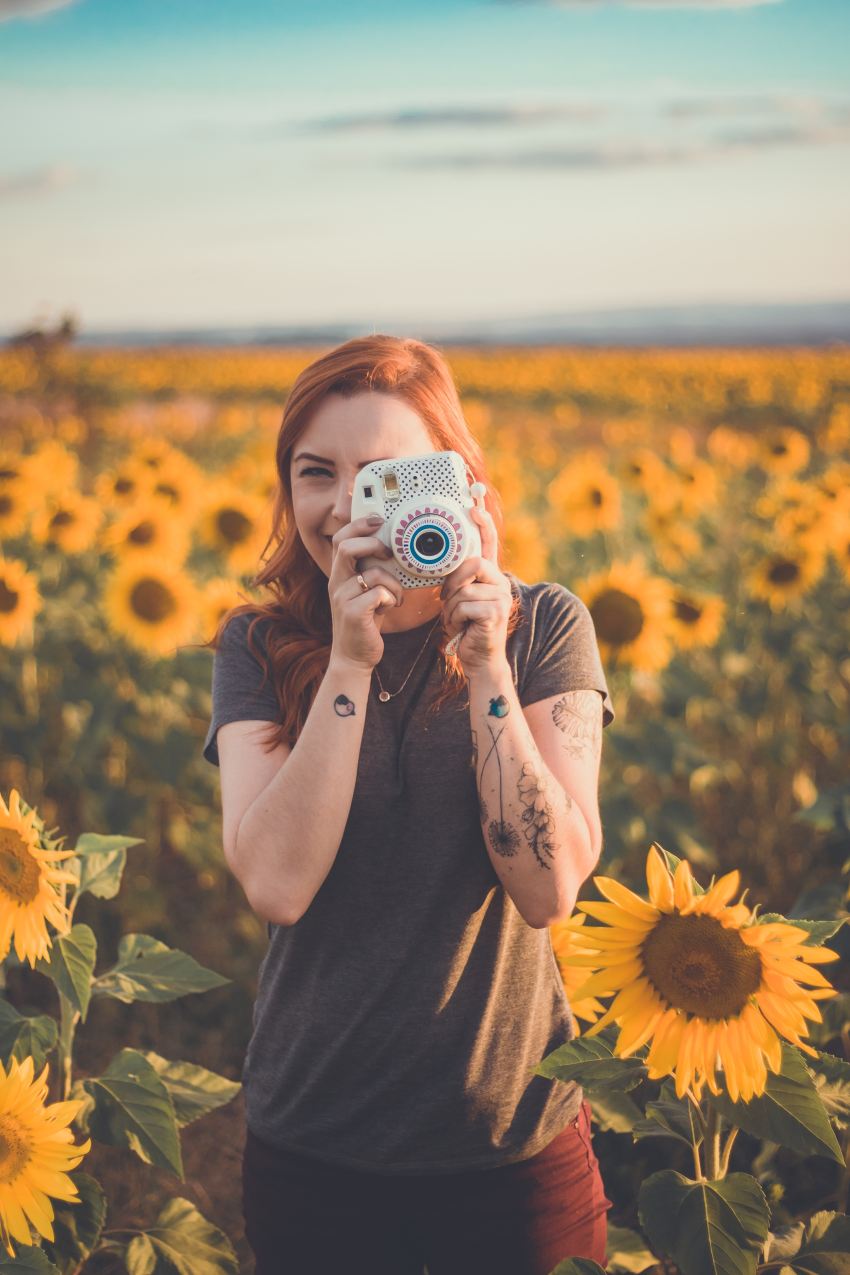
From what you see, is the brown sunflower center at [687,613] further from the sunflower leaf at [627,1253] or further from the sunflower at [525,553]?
the sunflower leaf at [627,1253]

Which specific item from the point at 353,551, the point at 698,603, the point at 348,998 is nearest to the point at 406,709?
the point at 353,551

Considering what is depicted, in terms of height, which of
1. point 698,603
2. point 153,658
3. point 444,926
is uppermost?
point 698,603

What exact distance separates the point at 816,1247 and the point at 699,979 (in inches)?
23.4

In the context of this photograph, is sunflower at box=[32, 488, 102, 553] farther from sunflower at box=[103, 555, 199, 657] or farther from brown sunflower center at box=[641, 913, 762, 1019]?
brown sunflower center at box=[641, 913, 762, 1019]

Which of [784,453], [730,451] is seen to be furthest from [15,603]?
[730,451]

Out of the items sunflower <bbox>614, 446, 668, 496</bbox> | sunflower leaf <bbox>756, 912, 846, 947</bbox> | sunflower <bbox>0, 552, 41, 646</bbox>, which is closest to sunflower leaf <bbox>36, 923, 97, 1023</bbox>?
sunflower leaf <bbox>756, 912, 846, 947</bbox>

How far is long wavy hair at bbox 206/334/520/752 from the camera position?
6.03 ft

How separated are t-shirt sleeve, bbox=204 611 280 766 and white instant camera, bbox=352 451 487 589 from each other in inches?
14.2

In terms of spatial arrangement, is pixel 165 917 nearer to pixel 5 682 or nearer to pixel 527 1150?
pixel 5 682

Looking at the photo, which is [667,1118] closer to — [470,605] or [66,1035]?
[470,605]

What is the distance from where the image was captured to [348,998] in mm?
1808

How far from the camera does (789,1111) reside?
157 cm

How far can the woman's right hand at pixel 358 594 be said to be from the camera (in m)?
1.61

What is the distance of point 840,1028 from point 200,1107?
130cm
